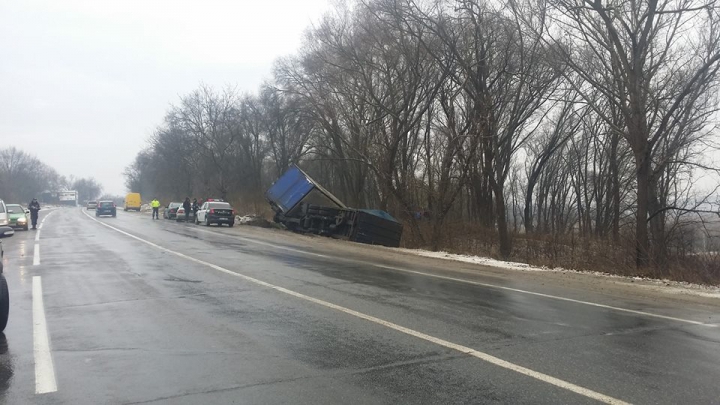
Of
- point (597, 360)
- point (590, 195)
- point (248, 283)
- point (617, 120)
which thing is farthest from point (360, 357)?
point (590, 195)

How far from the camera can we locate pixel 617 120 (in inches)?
978

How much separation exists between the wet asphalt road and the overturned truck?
40.3ft

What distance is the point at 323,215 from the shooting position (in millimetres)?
26984

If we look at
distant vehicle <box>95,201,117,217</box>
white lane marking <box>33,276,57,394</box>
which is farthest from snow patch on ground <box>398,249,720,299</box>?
distant vehicle <box>95,201,117,217</box>

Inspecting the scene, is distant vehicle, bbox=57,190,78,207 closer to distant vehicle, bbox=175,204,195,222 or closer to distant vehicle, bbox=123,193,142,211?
distant vehicle, bbox=123,193,142,211

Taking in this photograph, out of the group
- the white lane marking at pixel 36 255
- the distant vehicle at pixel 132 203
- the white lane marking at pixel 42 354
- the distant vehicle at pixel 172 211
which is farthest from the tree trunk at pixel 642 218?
the distant vehicle at pixel 132 203

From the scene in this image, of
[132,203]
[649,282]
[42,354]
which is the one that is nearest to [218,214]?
[649,282]

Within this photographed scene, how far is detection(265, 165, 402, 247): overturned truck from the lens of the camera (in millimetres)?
23984

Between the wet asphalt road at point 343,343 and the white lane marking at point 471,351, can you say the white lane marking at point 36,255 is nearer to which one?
the wet asphalt road at point 343,343

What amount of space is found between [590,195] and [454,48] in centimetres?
3460

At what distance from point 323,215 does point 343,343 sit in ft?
68.4

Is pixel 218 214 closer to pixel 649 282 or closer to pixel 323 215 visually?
pixel 323 215

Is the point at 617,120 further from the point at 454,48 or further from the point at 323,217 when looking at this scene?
the point at 323,217

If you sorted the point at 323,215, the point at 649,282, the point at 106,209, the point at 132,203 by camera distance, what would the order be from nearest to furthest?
1. the point at 649,282
2. the point at 323,215
3. the point at 106,209
4. the point at 132,203
